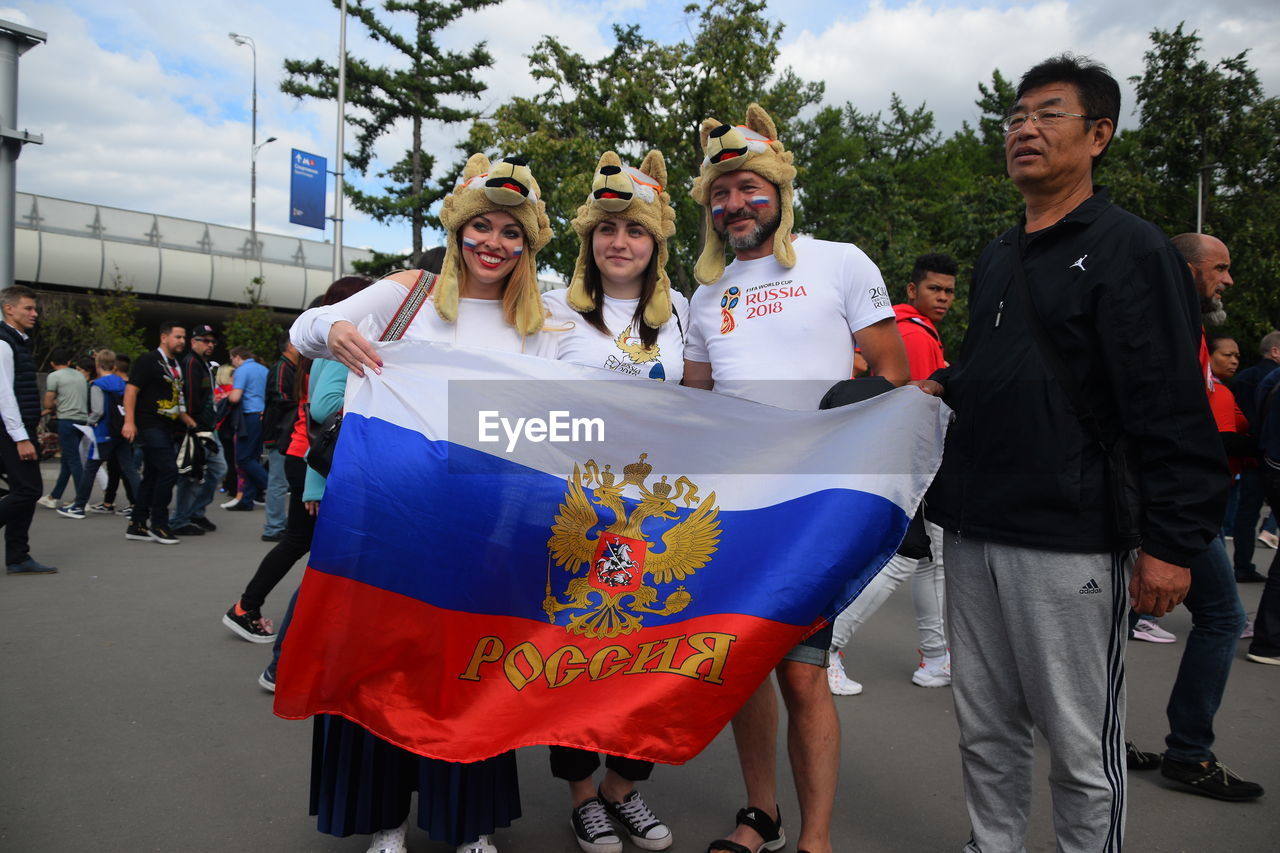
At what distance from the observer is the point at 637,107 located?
20.7 m

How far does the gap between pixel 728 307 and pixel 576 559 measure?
1060 millimetres

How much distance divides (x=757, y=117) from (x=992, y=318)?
49.4 inches

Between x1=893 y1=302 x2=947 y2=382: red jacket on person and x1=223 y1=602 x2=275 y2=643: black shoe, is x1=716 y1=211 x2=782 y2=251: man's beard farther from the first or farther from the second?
x1=223 y1=602 x2=275 y2=643: black shoe

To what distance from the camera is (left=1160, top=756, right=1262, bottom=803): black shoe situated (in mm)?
3457

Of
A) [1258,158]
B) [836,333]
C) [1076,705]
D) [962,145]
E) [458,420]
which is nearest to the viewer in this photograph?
[1076,705]

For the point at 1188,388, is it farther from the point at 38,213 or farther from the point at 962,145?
the point at 962,145

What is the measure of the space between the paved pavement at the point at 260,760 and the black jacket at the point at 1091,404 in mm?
1401

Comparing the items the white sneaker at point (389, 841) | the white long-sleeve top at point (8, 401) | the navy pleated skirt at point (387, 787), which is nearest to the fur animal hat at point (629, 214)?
the navy pleated skirt at point (387, 787)

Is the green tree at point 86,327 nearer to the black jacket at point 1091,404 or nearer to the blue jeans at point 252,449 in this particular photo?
the blue jeans at point 252,449

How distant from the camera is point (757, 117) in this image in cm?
331

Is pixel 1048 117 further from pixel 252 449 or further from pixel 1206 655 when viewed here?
pixel 252 449

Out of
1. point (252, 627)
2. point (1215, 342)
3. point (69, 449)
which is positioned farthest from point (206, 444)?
point (1215, 342)

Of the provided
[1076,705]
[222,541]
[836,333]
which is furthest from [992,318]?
[222,541]

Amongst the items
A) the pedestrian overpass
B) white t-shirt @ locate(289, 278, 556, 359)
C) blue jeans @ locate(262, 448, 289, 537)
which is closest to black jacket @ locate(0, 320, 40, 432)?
blue jeans @ locate(262, 448, 289, 537)
